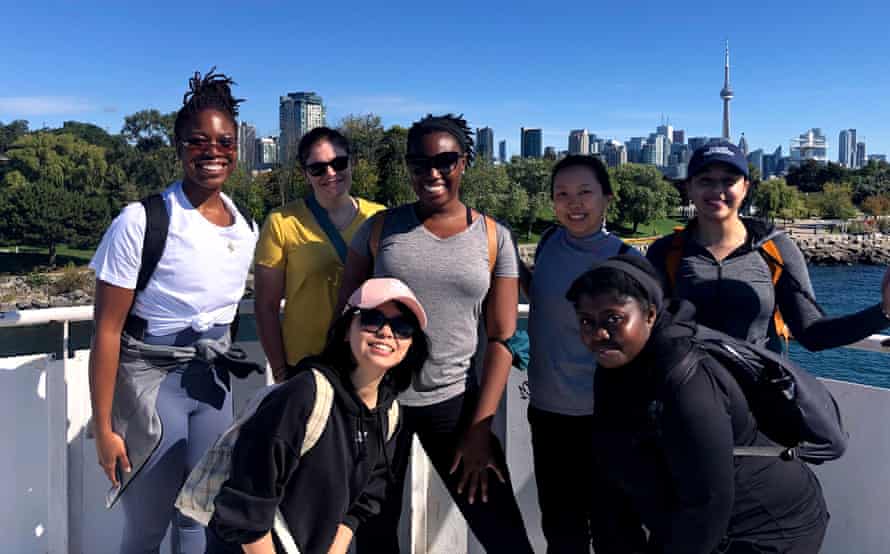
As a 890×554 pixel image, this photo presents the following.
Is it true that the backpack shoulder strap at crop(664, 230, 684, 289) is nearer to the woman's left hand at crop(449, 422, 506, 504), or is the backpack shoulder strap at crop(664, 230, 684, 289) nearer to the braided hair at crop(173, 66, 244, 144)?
the woman's left hand at crop(449, 422, 506, 504)

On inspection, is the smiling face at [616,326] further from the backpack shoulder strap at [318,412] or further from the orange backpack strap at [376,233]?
the orange backpack strap at [376,233]

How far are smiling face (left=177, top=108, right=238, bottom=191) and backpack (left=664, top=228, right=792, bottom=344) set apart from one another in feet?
5.22

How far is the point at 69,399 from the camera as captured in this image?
2809 mm

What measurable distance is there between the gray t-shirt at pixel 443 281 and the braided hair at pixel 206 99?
0.75 metres

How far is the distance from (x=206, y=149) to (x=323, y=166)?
51 cm

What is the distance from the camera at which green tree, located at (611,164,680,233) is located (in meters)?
66.3

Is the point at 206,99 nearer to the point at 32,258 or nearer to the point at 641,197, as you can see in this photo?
the point at 32,258

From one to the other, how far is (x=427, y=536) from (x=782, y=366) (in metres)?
1.91

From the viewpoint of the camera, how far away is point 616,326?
182 cm

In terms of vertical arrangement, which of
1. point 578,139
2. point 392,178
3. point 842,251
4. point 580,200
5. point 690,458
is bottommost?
point 842,251

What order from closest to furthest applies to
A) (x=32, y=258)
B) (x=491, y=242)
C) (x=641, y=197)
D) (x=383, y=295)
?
(x=383, y=295) < (x=491, y=242) < (x=32, y=258) < (x=641, y=197)

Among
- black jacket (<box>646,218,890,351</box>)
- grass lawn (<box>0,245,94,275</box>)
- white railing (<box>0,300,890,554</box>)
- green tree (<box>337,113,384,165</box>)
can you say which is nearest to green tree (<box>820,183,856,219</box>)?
green tree (<box>337,113,384,165</box>)

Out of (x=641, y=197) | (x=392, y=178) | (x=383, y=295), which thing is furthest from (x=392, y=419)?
(x=641, y=197)

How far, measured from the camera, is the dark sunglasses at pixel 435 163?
2369 mm
